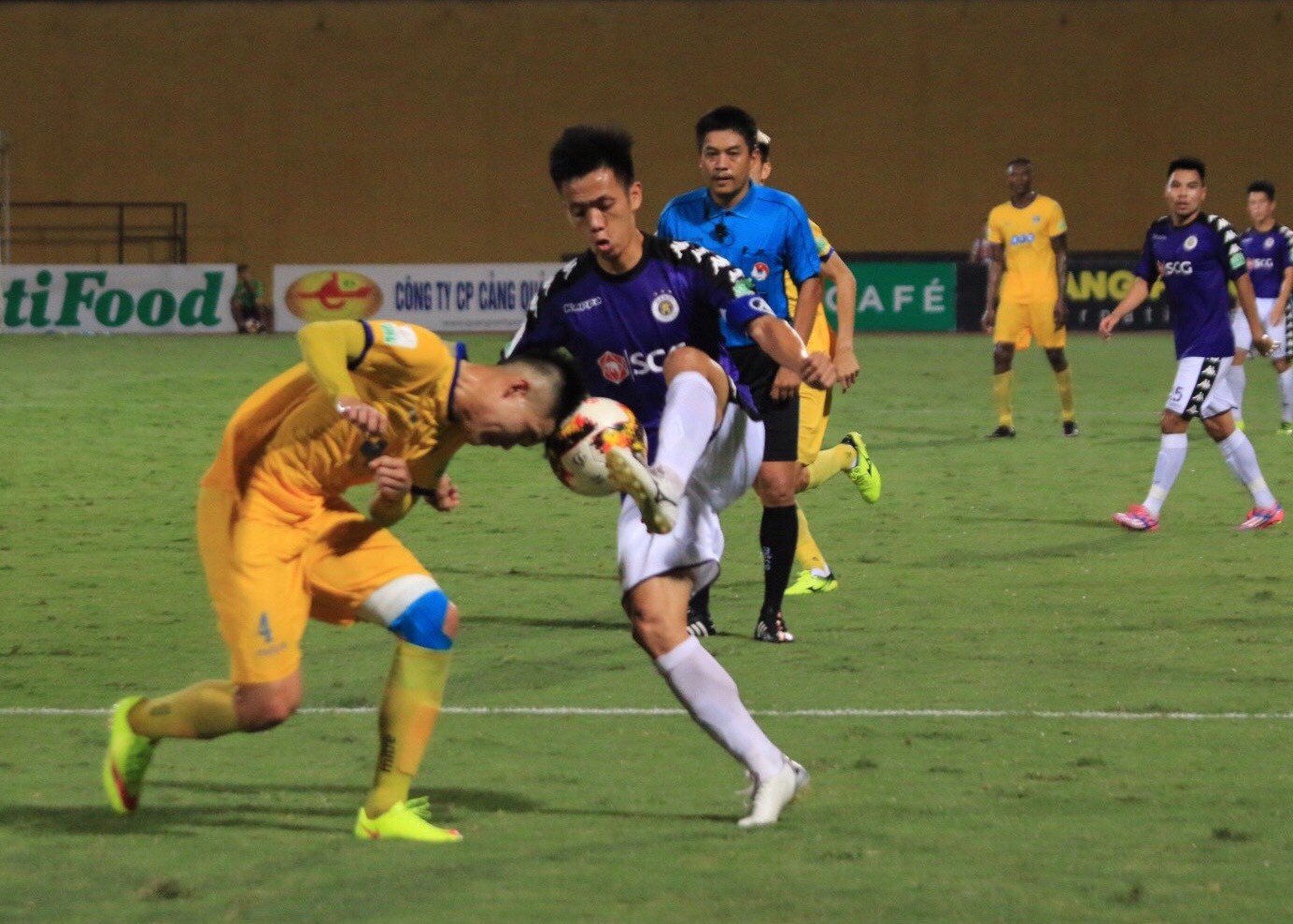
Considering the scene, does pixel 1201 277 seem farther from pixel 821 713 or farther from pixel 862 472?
pixel 821 713

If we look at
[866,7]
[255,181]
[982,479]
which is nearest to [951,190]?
[866,7]

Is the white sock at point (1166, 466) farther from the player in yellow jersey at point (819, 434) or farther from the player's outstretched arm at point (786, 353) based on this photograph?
the player's outstretched arm at point (786, 353)

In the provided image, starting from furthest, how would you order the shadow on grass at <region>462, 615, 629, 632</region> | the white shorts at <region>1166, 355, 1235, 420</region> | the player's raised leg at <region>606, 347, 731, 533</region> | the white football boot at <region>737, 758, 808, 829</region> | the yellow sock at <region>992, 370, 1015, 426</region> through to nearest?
the yellow sock at <region>992, 370, 1015, 426</region>, the white shorts at <region>1166, 355, 1235, 420</region>, the shadow on grass at <region>462, 615, 629, 632</region>, the white football boot at <region>737, 758, 808, 829</region>, the player's raised leg at <region>606, 347, 731, 533</region>

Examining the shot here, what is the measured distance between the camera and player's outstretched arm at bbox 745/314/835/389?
18.2 feet

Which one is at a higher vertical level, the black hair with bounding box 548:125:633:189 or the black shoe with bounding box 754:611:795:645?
the black hair with bounding box 548:125:633:189

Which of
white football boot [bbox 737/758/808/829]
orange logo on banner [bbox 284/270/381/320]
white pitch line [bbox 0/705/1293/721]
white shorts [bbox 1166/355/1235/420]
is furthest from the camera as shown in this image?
orange logo on banner [bbox 284/270/381/320]

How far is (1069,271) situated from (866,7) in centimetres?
815

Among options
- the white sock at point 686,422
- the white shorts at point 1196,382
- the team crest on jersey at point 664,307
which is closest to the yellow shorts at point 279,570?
the white sock at point 686,422

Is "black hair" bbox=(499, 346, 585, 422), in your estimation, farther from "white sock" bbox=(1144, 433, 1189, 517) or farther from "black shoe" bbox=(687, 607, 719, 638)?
"white sock" bbox=(1144, 433, 1189, 517)

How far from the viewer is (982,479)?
13.9 m

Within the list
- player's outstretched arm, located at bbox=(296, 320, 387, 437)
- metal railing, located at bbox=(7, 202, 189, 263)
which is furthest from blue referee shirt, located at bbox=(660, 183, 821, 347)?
metal railing, located at bbox=(7, 202, 189, 263)

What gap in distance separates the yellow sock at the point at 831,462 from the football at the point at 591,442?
504 cm

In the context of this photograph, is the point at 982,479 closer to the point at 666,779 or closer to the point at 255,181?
the point at 666,779

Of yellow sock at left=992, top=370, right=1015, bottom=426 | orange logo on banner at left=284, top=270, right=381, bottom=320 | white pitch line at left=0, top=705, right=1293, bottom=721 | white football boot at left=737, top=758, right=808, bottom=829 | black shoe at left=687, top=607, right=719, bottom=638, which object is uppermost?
white football boot at left=737, top=758, right=808, bottom=829
